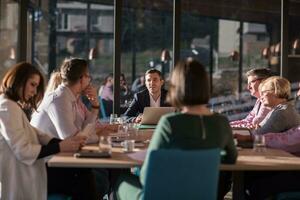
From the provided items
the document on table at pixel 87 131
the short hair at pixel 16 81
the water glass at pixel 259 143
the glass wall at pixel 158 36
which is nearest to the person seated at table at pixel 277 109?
the water glass at pixel 259 143

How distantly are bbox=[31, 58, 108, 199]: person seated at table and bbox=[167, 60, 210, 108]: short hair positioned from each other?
104cm

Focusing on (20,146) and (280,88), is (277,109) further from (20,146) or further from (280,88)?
(20,146)

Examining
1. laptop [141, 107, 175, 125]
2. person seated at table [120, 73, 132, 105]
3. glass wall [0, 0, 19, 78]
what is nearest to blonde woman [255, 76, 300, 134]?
laptop [141, 107, 175, 125]

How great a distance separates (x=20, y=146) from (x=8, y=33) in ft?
15.6

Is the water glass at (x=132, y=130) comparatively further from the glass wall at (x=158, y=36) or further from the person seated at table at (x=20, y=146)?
the glass wall at (x=158, y=36)

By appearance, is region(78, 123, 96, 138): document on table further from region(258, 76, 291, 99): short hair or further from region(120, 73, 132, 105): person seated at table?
region(120, 73, 132, 105): person seated at table

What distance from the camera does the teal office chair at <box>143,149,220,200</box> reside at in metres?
2.84

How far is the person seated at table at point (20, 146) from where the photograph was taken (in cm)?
335

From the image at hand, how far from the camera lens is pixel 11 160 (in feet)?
11.1

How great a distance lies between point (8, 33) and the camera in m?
7.82

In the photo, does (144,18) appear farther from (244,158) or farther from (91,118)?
(244,158)

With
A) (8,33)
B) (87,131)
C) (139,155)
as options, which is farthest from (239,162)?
(8,33)

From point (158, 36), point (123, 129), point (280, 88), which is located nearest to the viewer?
point (280, 88)

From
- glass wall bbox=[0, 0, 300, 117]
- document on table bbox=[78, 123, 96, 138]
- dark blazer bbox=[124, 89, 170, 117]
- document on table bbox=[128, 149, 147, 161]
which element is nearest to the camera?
document on table bbox=[128, 149, 147, 161]
